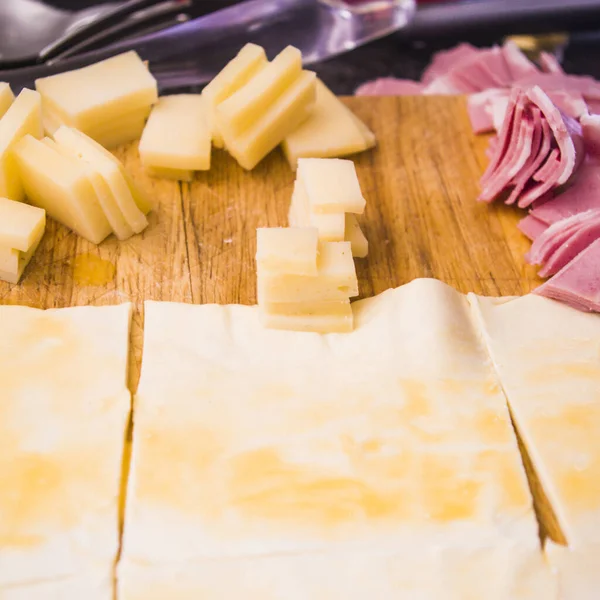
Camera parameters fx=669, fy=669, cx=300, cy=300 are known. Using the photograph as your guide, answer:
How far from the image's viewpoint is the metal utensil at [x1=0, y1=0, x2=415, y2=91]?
3.20m

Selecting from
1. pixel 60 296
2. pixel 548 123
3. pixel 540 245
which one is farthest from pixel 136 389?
pixel 548 123

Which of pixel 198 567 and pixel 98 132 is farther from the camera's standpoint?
pixel 98 132

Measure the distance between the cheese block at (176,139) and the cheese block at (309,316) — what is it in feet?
2.70

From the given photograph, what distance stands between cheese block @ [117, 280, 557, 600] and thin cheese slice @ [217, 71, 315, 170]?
2.57 ft

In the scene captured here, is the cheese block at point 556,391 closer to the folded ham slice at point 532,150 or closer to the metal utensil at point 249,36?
the folded ham slice at point 532,150

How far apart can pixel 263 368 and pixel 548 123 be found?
57.7 inches

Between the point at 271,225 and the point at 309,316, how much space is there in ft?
1.88

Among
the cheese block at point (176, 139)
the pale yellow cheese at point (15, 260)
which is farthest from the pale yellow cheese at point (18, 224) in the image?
the cheese block at point (176, 139)

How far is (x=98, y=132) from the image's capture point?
282 cm

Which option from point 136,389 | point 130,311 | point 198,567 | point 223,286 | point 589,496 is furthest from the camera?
point 223,286

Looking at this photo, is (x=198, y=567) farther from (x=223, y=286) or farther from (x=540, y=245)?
(x=540, y=245)

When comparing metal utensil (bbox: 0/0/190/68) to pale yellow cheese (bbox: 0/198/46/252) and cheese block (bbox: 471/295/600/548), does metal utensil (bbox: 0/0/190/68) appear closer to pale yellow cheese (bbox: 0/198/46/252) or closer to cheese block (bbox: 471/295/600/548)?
pale yellow cheese (bbox: 0/198/46/252)

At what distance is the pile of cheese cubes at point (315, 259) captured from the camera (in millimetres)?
2184

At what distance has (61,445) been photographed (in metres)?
1.94
